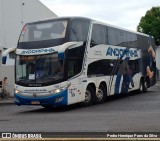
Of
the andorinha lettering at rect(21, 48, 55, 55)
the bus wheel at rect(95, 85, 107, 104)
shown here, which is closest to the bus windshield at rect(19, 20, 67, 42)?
the andorinha lettering at rect(21, 48, 55, 55)

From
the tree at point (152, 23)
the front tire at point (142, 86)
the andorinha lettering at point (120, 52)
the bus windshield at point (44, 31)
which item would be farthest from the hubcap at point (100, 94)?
the tree at point (152, 23)

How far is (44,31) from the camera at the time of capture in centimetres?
1794

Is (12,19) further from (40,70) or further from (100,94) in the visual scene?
(40,70)

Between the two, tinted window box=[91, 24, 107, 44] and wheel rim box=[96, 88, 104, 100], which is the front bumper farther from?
tinted window box=[91, 24, 107, 44]

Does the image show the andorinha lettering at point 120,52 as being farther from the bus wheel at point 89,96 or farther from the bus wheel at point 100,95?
the bus wheel at point 89,96

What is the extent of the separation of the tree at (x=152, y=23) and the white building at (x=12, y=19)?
37.9 meters

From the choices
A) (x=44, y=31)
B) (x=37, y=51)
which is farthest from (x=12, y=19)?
(x=37, y=51)

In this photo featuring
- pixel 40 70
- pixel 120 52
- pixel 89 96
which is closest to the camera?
pixel 40 70

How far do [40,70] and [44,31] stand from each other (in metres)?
1.77

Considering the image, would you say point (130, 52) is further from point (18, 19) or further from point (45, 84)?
point (18, 19)

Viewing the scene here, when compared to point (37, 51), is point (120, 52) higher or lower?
lower

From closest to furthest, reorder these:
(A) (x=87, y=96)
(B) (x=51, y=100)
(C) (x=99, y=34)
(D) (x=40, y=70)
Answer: (B) (x=51, y=100)
(D) (x=40, y=70)
(A) (x=87, y=96)
(C) (x=99, y=34)

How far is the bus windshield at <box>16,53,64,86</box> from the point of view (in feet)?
56.0

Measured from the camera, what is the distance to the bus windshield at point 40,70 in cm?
1706
